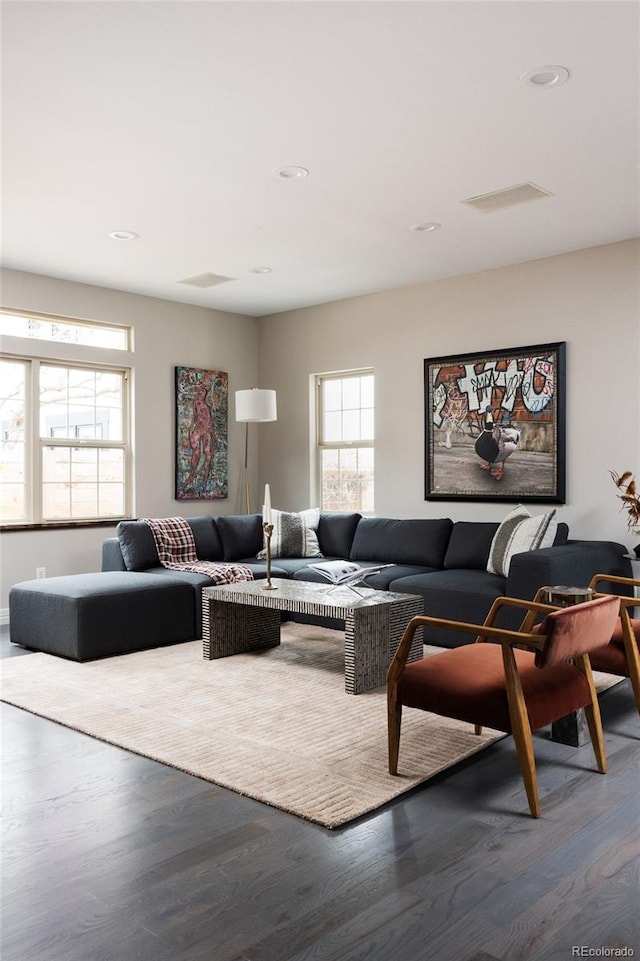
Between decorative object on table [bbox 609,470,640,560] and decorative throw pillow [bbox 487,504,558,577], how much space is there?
496 mm

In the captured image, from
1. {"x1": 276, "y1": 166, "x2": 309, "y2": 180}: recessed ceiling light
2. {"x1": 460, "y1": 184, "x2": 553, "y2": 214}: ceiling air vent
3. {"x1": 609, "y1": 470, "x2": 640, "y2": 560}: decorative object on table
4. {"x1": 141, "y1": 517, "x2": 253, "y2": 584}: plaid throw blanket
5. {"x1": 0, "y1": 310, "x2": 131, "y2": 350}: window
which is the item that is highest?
{"x1": 276, "y1": 166, "x2": 309, "y2": 180}: recessed ceiling light

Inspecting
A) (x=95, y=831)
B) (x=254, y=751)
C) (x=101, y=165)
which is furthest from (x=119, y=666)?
(x=101, y=165)

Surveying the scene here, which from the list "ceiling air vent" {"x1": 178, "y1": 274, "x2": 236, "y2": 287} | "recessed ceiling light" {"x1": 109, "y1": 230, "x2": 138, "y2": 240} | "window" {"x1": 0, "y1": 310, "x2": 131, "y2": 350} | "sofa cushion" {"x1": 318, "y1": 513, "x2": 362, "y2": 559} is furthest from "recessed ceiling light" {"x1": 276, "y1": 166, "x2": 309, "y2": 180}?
"sofa cushion" {"x1": 318, "y1": 513, "x2": 362, "y2": 559}

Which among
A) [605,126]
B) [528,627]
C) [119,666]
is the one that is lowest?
[119,666]

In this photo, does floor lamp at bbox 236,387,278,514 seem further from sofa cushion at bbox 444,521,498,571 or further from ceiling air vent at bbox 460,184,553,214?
ceiling air vent at bbox 460,184,553,214

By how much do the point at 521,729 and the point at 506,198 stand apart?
310 cm

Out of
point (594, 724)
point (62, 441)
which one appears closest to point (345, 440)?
point (62, 441)

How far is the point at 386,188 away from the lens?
425 cm

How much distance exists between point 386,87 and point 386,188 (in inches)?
44.0

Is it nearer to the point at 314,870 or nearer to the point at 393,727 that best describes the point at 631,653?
the point at 393,727

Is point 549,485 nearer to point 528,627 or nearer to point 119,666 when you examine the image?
point 528,627

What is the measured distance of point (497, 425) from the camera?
19.3 ft

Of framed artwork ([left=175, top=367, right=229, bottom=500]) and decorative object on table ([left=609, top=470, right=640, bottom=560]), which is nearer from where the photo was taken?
decorative object on table ([left=609, top=470, right=640, bottom=560])

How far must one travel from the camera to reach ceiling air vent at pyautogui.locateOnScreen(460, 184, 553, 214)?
14.0 feet
